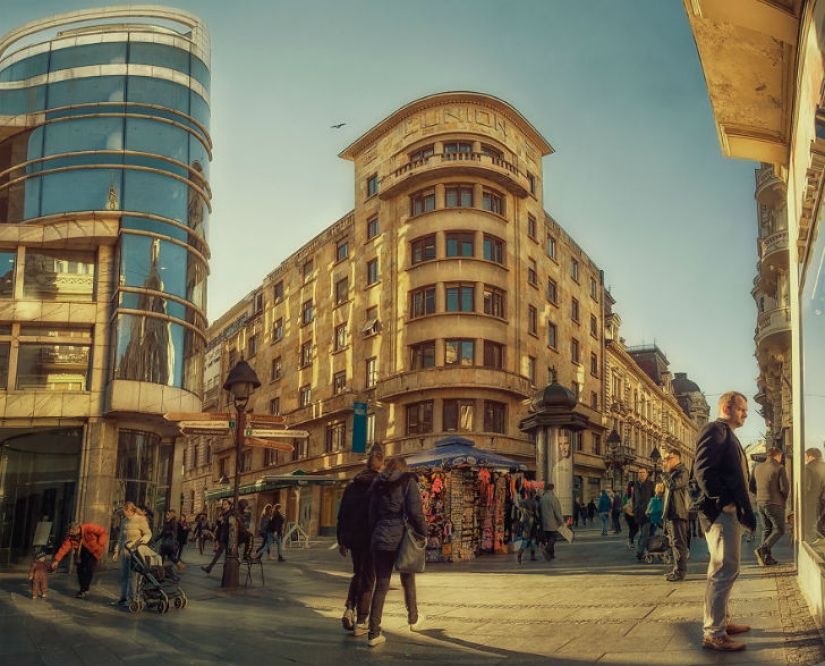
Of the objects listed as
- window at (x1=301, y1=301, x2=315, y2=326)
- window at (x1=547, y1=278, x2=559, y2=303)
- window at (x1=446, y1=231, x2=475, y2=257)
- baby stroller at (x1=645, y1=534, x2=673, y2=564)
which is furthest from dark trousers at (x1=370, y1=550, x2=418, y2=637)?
window at (x1=301, y1=301, x2=315, y2=326)

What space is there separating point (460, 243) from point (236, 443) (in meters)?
23.2

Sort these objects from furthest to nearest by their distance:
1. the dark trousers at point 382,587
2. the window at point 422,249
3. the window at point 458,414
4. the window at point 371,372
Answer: the window at point 371,372
the window at point 422,249
the window at point 458,414
the dark trousers at point 382,587

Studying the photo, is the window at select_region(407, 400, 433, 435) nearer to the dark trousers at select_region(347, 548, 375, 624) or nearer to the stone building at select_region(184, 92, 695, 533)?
the stone building at select_region(184, 92, 695, 533)

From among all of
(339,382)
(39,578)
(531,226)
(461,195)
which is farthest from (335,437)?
(39,578)

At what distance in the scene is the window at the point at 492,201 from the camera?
125ft

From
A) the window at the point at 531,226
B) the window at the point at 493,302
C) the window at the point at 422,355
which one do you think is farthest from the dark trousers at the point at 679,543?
the window at the point at 531,226

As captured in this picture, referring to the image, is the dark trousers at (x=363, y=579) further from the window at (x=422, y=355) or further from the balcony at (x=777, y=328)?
the window at (x=422, y=355)

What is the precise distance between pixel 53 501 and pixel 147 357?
4.88m

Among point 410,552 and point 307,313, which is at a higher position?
point 307,313

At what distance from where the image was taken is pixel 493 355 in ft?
120

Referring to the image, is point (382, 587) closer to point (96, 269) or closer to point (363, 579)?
point (363, 579)

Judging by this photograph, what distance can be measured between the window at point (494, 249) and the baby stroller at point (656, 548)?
2325 centimetres

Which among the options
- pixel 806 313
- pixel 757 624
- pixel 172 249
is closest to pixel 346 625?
pixel 757 624

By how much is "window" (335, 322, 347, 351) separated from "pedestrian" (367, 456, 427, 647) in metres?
34.2
